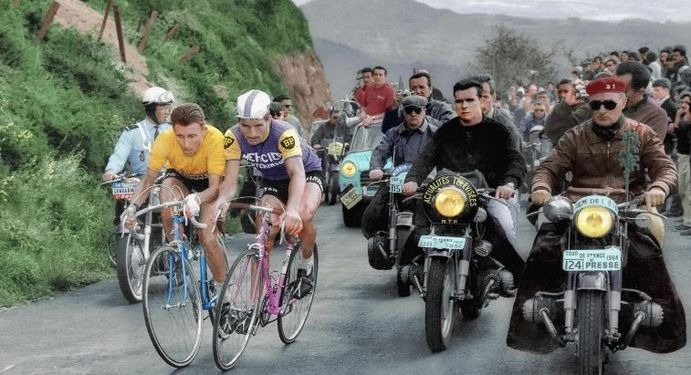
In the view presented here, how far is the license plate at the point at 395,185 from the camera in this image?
11227 mm

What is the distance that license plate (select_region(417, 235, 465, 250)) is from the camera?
26.4 ft

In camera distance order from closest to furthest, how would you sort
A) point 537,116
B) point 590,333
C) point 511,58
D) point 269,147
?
point 590,333
point 269,147
point 537,116
point 511,58

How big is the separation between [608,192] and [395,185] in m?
4.07

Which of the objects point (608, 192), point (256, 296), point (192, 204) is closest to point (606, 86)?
point (608, 192)

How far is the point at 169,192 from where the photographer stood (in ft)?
30.3

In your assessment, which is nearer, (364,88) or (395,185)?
(395,185)

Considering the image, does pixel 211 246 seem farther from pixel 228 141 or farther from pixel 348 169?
pixel 348 169

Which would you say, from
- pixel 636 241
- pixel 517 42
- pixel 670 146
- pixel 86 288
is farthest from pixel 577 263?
pixel 517 42

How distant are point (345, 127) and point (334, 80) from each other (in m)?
146

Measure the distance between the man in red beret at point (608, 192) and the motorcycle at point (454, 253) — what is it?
77 cm

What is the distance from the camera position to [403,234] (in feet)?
35.0

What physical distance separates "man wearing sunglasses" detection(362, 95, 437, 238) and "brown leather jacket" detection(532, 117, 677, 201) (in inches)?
148

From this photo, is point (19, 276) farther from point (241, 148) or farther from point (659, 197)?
point (659, 197)

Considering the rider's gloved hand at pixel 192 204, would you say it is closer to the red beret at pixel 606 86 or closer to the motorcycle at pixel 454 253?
the motorcycle at pixel 454 253
